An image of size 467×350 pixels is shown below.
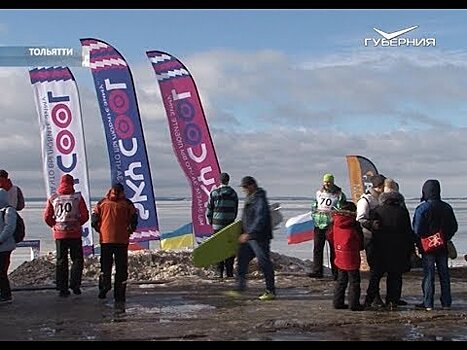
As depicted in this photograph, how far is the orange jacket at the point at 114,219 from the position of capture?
10.1 meters

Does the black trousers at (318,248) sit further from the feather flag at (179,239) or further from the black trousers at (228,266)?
the feather flag at (179,239)

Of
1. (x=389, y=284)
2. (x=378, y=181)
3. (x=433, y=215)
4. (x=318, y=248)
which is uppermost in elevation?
(x=378, y=181)

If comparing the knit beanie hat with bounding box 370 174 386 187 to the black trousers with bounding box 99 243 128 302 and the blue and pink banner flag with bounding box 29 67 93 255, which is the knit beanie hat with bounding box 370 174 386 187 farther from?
the blue and pink banner flag with bounding box 29 67 93 255

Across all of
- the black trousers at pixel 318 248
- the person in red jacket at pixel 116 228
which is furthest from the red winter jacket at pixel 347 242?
the black trousers at pixel 318 248

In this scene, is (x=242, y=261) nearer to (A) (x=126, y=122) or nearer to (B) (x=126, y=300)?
(B) (x=126, y=300)

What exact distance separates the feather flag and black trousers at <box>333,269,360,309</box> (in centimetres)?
873

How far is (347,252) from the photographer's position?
9508 millimetres

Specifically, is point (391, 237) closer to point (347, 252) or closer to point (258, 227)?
point (347, 252)

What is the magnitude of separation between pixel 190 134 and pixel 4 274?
7.28 m

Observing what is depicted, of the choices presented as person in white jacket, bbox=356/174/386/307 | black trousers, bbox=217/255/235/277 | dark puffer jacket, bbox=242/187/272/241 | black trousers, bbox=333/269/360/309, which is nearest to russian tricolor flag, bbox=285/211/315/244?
black trousers, bbox=217/255/235/277

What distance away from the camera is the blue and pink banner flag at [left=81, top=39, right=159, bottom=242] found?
16516 mm

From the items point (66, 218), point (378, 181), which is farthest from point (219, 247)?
point (378, 181)

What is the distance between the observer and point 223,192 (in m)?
13.0
